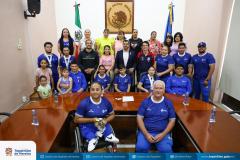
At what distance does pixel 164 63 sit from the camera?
454 centimetres

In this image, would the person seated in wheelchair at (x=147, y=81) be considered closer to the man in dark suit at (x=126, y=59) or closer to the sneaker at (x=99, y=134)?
the man in dark suit at (x=126, y=59)

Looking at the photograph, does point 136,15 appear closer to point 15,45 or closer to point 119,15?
point 119,15

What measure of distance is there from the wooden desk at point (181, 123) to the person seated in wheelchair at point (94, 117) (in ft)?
0.85

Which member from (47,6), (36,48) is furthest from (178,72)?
(47,6)

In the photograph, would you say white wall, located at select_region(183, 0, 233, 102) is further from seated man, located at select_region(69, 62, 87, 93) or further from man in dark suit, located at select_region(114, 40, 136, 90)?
seated man, located at select_region(69, 62, 87, 93)

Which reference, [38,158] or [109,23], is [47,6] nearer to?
[109,23]

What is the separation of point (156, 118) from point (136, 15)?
4.53 metres

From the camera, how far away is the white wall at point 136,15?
21.1 feet

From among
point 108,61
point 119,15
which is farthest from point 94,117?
point 119,15

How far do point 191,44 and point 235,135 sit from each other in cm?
425

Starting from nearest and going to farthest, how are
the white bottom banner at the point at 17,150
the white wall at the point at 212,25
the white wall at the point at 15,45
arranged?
1. the white bottom banner at the point at 17,150
2. the white wall at the point at 15,45
3. the white wall at the point at 212,25

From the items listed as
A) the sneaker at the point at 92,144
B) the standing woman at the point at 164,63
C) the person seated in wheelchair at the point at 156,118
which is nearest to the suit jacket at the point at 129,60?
the standing woman at the point at 164,63

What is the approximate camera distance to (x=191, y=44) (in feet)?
20.3

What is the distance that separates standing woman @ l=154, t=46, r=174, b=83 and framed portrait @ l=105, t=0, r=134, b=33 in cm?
237
